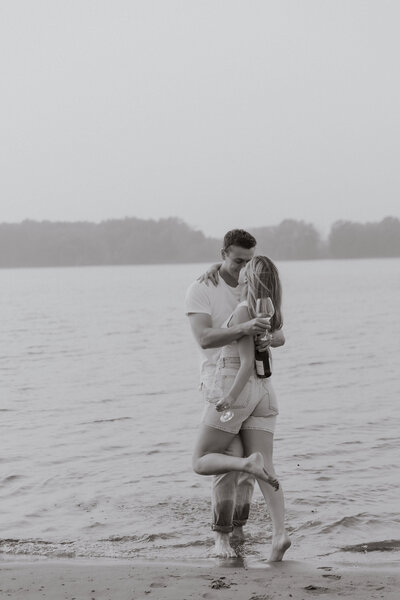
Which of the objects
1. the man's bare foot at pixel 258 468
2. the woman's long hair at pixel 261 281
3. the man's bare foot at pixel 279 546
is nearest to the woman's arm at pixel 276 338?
the woman's long hair at pixel 261 281

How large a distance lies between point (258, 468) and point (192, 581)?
777 millimetres

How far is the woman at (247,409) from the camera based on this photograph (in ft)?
18.4

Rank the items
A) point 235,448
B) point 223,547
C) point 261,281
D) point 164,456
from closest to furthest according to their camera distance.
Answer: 1. point 261,281
2. point 235,448
3. point 223,547
4. point 164,456

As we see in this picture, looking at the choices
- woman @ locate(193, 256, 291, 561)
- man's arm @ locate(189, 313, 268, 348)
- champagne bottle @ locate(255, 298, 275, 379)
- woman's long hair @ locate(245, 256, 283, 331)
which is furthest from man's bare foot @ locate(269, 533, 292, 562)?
woman's long hair @ locate(245, 256, 283, 331)

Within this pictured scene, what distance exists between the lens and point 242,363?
222 inches

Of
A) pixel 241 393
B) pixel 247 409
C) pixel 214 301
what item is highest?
pixel 214 301

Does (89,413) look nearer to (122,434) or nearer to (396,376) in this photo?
(122,434)

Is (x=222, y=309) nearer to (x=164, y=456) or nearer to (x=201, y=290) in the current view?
(x=201, y=290)

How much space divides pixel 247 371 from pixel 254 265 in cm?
66

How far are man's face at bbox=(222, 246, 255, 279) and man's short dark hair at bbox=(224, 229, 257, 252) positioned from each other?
3cm

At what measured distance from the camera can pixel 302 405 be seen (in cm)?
1405

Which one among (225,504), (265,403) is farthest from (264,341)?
(225,504)

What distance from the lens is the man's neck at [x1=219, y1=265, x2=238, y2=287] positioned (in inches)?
233

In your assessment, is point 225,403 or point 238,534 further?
point 238,534
